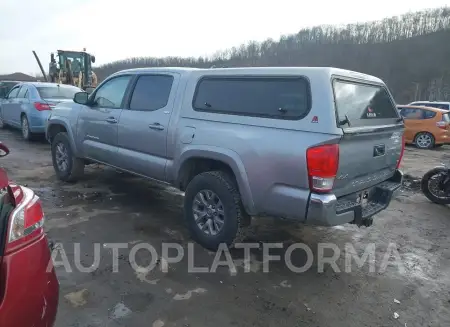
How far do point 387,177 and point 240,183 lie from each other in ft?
5.96

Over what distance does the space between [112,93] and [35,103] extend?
5371 mm

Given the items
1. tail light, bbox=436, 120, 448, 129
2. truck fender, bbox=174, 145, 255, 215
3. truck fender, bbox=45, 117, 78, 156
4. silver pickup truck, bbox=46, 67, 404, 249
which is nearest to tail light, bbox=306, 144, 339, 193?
silver pickup truck, bbox=46, 67, 404, 249

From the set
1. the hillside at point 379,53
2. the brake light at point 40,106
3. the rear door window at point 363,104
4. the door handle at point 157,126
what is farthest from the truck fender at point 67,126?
the hillside at point 379,53

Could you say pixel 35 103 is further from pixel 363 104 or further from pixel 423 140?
pixel 423 140

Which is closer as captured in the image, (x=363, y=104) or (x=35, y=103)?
(x=363, y=104)

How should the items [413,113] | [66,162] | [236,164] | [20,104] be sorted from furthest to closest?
[413,113], [20,104], [66,162], [236,164]

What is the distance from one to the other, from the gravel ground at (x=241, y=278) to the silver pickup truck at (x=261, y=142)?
0.55 metres

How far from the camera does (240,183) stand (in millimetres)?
3443

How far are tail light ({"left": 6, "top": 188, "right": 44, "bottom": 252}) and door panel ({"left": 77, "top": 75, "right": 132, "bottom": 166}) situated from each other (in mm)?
3096

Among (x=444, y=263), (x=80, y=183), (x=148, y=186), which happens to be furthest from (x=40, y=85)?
(x=444, y=263)

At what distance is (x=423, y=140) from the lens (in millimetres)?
13102

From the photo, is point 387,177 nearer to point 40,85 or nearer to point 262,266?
point 262,266

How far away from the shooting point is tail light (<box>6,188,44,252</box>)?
5.51 feet

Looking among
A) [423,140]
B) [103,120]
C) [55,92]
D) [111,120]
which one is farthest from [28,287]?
[423,140]
